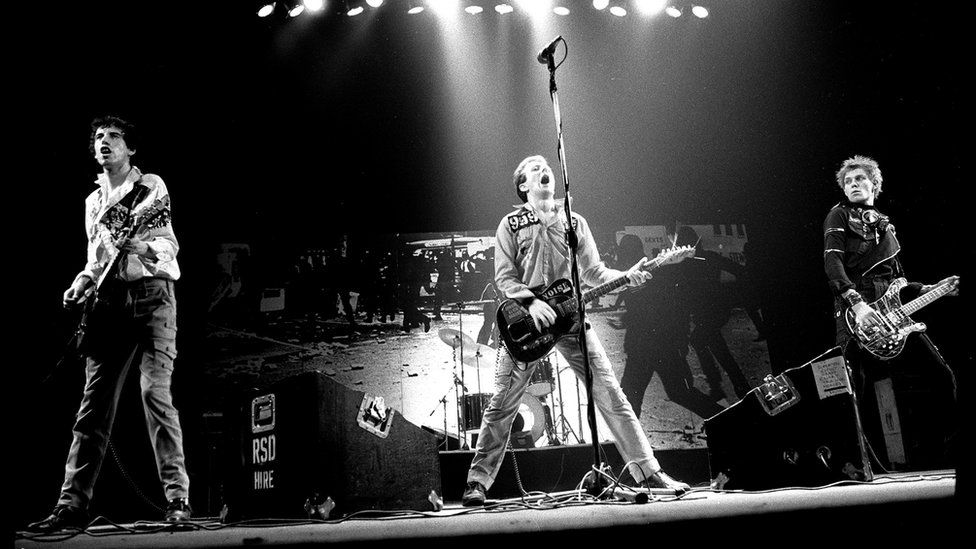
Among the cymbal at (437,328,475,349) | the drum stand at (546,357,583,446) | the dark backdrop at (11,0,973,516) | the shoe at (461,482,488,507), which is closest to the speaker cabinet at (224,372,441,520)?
the shoe at (461,482,488,507)

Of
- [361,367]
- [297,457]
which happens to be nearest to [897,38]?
[361,367]

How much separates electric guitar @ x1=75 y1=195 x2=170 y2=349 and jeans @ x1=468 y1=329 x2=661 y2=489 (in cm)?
230

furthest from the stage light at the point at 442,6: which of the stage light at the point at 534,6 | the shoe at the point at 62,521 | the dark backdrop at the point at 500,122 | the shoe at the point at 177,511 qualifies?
the shoe at the point at 62,521

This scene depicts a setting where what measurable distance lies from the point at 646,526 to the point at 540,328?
1.50 meters

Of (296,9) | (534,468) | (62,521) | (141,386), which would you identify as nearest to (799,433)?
(534,468)

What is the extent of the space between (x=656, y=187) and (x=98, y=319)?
6.05 metres

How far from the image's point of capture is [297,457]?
9.88ft

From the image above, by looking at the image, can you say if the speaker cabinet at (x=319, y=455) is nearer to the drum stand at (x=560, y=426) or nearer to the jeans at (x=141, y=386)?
the jeans at (x=141, y=386)

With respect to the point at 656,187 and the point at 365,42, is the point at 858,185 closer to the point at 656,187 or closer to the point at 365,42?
the point at 656,187

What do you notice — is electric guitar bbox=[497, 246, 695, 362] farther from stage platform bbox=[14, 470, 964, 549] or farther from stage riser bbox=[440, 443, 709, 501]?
stage riser bbox=[440, 443, 709, 501]

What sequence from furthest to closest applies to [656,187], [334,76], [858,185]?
[656,187]
[334,76]
[858,185]

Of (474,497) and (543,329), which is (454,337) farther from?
(474,497)

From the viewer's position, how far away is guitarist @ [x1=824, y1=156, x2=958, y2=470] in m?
4.60

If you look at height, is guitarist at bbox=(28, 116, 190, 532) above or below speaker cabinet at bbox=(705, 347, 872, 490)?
above
